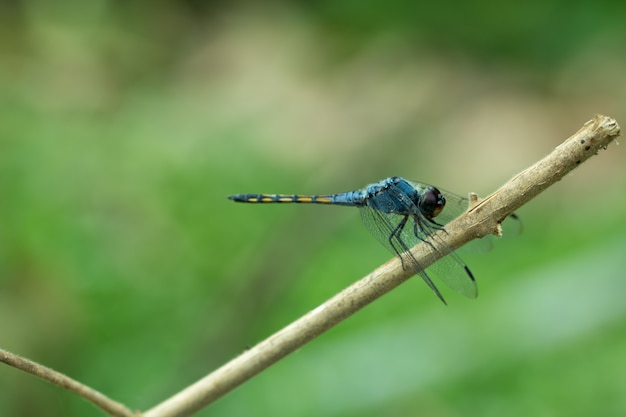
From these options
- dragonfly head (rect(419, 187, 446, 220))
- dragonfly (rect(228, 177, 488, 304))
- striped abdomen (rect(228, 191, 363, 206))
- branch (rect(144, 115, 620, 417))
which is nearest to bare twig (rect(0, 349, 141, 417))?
branch (rect(144, 115, 620, 417))

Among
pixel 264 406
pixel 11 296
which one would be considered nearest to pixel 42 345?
pixel 11 296

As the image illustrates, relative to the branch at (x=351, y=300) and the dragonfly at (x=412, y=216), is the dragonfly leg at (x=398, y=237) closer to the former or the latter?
the dragonfly at (x=412, y=216)

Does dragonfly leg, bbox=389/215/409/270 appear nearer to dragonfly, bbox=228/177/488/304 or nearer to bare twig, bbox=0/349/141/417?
dragonfly, bbox=228/177/488/304

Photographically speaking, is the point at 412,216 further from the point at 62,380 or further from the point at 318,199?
the point at 62,380

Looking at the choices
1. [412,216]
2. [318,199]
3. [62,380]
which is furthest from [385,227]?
[62,380]

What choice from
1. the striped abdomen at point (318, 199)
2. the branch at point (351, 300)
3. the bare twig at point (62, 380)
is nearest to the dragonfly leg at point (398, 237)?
the striped abdomen at point (318, 199)

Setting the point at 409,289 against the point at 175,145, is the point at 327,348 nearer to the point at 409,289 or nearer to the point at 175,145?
the point at 409,289
